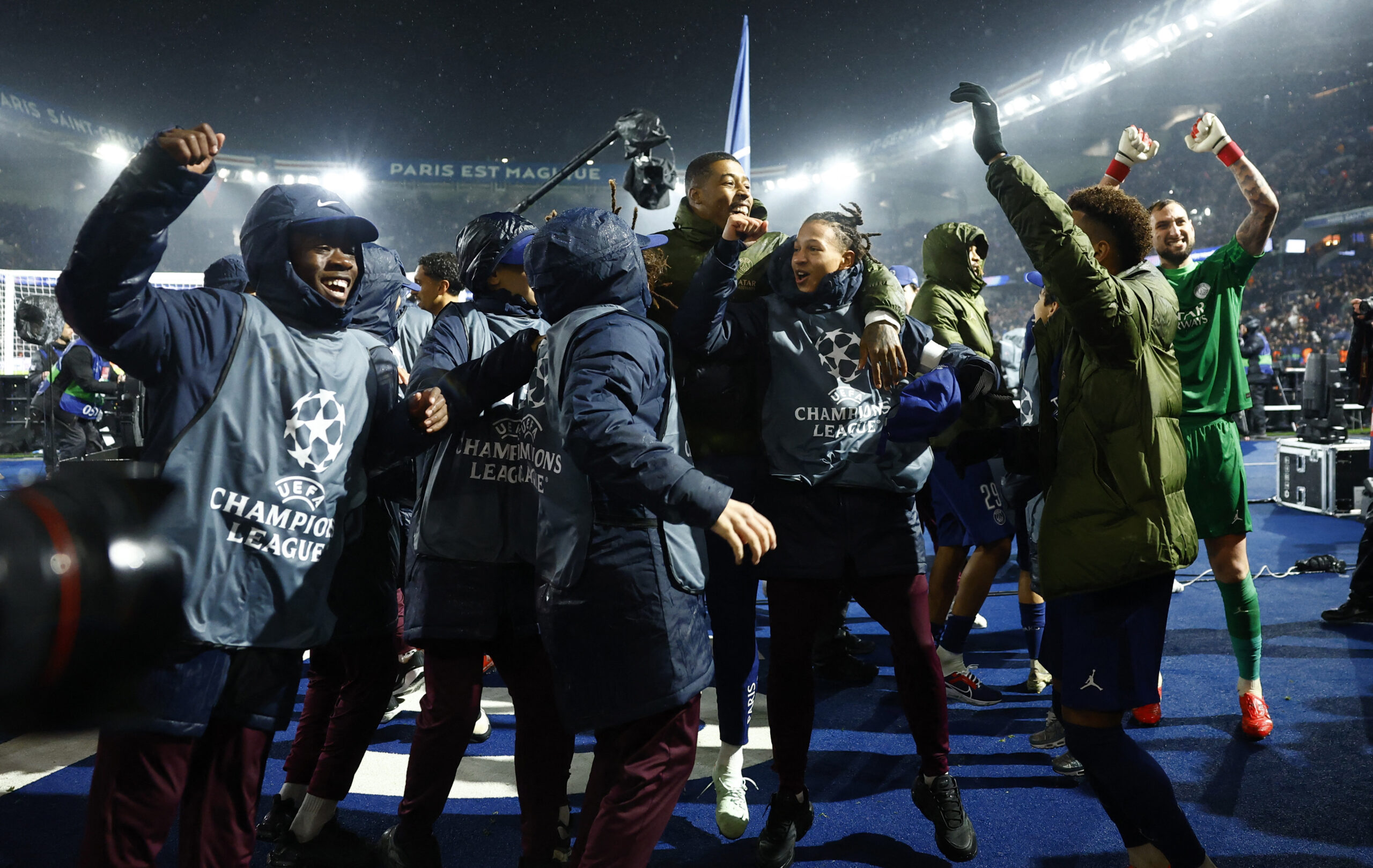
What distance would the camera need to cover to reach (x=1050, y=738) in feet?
11.1

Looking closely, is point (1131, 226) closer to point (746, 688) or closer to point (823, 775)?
point (746, 688)

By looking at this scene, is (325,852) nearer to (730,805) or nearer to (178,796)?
(178,796)

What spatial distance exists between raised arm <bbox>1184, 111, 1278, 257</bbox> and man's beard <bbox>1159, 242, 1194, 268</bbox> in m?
0.42

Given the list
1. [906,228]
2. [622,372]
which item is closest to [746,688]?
[622,372]

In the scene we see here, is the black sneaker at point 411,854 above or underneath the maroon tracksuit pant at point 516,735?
underneath

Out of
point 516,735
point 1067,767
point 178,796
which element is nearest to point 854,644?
point 1067,767

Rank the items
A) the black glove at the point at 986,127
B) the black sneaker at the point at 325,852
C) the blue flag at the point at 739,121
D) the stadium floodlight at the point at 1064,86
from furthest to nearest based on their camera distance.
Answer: the stadium floodlight at the point at 1064,86, the blue flag at the point at 739,121, the black sneaker at the point at 325,852, the black glove at the point at 986,127

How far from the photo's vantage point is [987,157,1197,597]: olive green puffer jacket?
2.00 meters

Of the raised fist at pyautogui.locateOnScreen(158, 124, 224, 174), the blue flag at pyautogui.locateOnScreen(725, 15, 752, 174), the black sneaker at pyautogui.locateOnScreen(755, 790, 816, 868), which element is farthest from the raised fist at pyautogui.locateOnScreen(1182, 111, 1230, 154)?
the blue flag at pyautogui.locateOnScreen(725, 15, 752, 174)

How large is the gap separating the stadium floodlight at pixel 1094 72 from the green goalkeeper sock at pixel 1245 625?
99.5ft

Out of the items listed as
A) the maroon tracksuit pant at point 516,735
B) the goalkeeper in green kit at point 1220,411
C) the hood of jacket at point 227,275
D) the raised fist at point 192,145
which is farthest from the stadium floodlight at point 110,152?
the goalkeeper in green kit at point 1220,411

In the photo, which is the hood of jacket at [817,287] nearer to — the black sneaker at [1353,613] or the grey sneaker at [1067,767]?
the grey sneaker at [1067,767]

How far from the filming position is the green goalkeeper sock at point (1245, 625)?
11.4ft

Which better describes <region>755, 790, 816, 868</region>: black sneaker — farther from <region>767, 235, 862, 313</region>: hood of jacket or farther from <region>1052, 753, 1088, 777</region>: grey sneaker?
<region>767, 235, 862, 313</region>: hood of jacket
